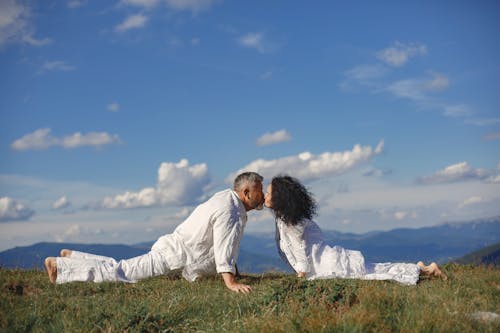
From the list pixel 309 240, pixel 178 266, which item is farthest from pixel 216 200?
pixel 309 240

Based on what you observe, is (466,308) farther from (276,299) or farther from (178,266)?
(178,266)

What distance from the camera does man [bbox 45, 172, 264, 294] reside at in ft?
35.2

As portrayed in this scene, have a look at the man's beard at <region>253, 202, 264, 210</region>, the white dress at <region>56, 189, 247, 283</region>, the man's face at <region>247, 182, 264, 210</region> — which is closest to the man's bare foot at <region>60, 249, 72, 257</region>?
the white dress at <region>56, 189, 247, 283</region>

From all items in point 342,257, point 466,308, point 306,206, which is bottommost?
point 466,308

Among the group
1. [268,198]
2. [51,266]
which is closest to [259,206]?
[268,198]

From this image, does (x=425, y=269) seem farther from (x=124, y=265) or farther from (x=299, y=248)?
(x=124, y=265)

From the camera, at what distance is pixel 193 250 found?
37.2ft

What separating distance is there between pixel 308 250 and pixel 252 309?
13.2 feet

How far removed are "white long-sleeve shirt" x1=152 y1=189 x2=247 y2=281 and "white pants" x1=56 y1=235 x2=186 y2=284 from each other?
0.02 meters

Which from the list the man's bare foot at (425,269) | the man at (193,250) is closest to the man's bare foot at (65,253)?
Result: the man at (193,250)

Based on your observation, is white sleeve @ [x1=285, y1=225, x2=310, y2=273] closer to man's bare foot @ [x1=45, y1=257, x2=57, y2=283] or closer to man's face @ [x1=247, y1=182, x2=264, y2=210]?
man's face @ [x1=247, y1=182, x2=264, y2=210]

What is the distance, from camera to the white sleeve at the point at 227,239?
10.4 metres

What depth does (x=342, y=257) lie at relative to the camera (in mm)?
11781

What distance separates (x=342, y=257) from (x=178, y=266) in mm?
3731
